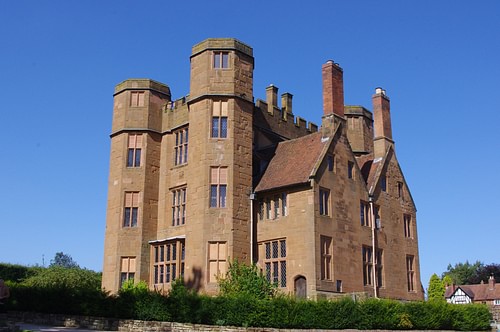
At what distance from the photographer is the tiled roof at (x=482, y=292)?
283 ft

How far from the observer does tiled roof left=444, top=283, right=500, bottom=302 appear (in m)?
86.3

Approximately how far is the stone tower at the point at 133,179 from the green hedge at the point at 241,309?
5762 mm

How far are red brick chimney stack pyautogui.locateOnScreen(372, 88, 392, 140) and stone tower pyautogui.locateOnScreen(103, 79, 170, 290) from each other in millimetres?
13749

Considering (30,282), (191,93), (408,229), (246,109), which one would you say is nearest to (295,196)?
(246,109)

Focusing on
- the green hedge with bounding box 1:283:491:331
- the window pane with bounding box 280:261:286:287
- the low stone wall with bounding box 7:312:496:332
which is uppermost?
the window pane with bounding box 280:261:286:287

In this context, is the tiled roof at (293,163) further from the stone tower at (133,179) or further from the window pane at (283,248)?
the stone tower at (133,179)

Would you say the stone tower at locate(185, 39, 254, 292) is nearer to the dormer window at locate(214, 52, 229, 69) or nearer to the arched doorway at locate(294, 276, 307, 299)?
the dormer window at locate(214, 52, 229, 69)

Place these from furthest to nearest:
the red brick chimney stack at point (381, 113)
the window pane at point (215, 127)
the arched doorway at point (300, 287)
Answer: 1. the red brick chimney stack at point (381, 113)
2. the window pane at point (215, 127)
3. the arched doorway at point (300, 287)

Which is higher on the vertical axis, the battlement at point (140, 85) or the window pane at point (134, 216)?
the battlement at point (140, 85)

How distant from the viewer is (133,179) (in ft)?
117

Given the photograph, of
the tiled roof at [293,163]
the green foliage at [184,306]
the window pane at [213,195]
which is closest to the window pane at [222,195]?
the window pane at [213,195]

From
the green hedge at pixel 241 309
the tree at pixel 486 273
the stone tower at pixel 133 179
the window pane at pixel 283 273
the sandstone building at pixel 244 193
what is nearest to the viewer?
the green hedge at pixel 241 309

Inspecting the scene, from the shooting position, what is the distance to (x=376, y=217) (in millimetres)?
35812

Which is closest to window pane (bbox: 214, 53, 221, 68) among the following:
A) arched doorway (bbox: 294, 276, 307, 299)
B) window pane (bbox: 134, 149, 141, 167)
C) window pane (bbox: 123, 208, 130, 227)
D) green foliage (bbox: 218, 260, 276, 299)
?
window pane (bbox: 134, 149, 141, 167)
